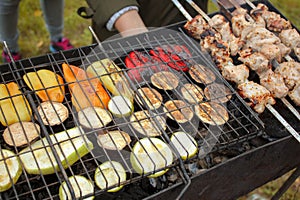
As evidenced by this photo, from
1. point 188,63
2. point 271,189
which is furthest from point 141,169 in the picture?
point 271,189

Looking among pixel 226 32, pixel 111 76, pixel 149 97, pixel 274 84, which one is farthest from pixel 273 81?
pixel 111 76

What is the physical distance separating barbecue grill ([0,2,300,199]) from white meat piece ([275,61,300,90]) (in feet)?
0.60

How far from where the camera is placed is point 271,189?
153 inches

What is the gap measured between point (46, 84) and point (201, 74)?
1.06 metres

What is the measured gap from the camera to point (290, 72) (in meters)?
2.73

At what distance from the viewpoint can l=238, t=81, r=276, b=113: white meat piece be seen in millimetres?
2457

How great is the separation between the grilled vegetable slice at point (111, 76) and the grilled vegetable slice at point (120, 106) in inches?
2.0

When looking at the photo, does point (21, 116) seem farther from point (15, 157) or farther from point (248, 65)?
point (248, 65)

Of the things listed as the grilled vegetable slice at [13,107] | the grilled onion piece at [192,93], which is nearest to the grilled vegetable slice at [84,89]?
the grilled vegetable slice at [13,107]

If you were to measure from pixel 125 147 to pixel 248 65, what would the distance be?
117 cm

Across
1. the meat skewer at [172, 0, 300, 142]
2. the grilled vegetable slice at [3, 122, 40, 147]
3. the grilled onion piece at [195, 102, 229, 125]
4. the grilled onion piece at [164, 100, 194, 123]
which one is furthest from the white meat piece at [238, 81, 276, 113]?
the grilled vegetable slice at [3, 122, 40, 147]

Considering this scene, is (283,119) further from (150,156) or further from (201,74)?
(150,156)

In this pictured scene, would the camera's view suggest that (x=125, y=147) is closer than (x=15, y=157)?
No

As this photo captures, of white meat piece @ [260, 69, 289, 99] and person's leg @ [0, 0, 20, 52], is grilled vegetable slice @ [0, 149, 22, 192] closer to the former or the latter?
white meat piece @ [260, 69, 289, 99]
